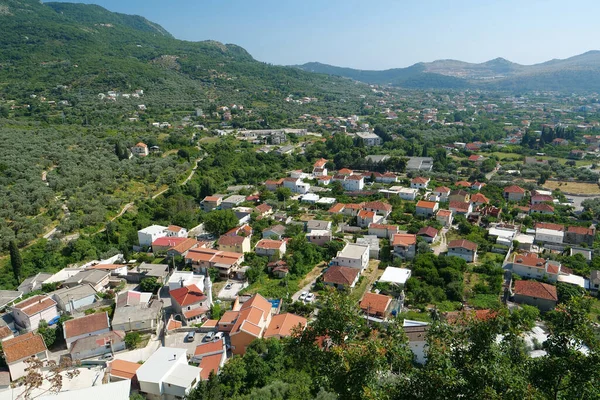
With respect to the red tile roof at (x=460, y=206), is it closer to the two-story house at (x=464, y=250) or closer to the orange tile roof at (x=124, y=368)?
the two-story house at (x=464, y=250)

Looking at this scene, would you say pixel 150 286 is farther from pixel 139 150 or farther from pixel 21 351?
pixel 139 150

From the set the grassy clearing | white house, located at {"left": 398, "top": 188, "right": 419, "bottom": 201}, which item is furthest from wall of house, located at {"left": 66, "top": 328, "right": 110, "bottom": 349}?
the grassy clearing

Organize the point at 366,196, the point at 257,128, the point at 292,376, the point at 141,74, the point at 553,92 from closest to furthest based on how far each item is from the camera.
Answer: the point at 292,376 < the point at 366,196 < the point at 257,128 < the point at 141,74 < the point at 553,92

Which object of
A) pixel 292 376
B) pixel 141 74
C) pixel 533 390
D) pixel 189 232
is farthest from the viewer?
pixel 141 74

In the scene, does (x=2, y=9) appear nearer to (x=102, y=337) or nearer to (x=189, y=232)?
(x=189, y=232)

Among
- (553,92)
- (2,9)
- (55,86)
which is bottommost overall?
(553,92)

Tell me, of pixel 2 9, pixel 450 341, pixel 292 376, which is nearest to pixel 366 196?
pixel 292 376

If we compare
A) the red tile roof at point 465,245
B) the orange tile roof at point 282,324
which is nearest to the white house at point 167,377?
the orange tile roof at point 282,324

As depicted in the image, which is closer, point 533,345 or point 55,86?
point 533,345

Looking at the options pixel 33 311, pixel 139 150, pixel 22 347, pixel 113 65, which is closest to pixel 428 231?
pixel 33 311
